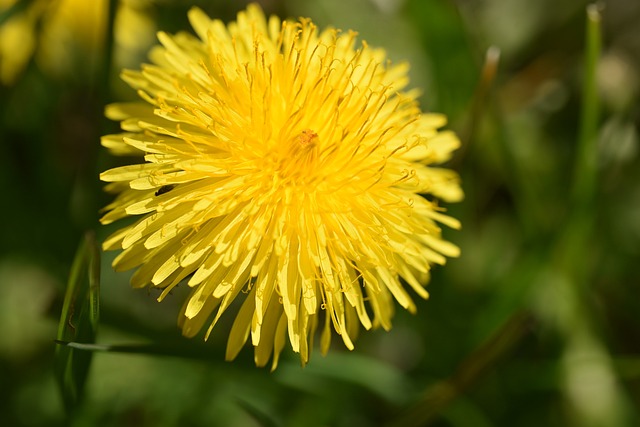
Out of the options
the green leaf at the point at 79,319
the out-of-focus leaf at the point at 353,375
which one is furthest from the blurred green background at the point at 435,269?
the green leaf at the point at 79,319

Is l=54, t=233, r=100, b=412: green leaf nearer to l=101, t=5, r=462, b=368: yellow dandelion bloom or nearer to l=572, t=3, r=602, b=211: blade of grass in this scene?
l=101, t=5, r=462, b=368: yellow dandelion bloom

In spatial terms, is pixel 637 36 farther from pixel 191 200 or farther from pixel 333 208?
pixel 191 200

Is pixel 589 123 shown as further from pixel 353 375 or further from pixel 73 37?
pixel 73 37

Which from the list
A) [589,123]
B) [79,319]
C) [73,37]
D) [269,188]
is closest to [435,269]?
[589,123]

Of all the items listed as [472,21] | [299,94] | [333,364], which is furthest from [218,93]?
[472,21]

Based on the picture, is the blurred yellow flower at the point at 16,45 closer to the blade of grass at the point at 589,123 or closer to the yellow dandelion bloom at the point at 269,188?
the yellow dandelion bloom at the point at 269,188

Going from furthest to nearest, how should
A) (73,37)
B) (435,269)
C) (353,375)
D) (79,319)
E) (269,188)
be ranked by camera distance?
1. (73,37)
2. (435,269)
3. (353,375)
4. (269,188)
5. (79,319)
